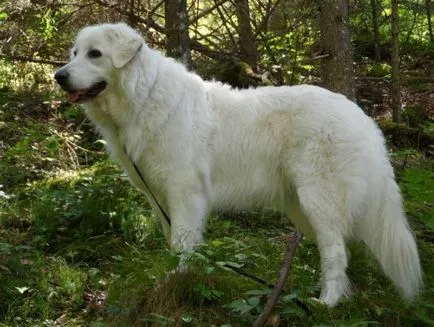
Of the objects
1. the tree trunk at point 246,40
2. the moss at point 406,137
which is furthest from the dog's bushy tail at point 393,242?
the tree trunk at point 246,40

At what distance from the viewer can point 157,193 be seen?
4.40m

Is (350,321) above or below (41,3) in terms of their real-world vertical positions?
below

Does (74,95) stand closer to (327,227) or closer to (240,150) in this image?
(240,150)

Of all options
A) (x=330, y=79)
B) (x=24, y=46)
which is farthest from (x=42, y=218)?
(x=24, y=46)

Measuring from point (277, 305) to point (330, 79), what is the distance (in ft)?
12.2

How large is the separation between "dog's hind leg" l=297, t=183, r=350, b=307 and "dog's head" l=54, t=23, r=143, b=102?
5.36ft

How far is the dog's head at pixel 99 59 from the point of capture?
13.8ft

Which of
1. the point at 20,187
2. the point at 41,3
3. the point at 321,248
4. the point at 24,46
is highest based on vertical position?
the point at 41,3

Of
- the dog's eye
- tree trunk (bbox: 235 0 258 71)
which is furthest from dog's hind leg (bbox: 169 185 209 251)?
tree trunk (bbox: 235 0 258 71)

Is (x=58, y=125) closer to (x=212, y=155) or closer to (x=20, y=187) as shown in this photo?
(x=20, y=187)

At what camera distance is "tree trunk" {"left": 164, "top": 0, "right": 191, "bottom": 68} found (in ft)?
22.0

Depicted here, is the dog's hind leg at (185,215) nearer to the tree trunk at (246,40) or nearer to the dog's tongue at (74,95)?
the dog's tongue at (74,95)

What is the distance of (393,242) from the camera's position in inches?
159

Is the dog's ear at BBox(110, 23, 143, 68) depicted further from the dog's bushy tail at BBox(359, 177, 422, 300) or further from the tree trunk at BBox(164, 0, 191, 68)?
the tree trunk at BBox(164, 0, 191, 68)
